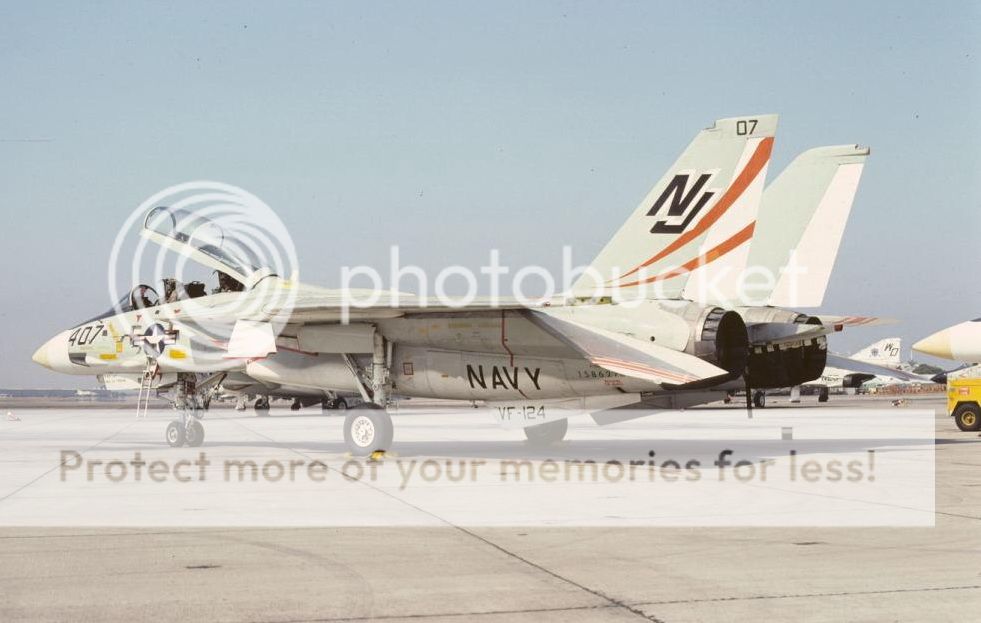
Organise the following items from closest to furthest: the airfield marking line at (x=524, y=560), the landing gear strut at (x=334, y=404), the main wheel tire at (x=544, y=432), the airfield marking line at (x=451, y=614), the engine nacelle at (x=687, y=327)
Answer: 1. the airfield marking line at (x=451, y=614)
2. the airfield marking line at (x=524, y=560)
3. the engine nacelle at (x=687, y=327)
4. the main wheel tire at (x=544, y=432)
5. the landing gear strut at (x=334, y=404)

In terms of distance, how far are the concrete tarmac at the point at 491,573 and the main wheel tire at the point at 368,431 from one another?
6.57 meters

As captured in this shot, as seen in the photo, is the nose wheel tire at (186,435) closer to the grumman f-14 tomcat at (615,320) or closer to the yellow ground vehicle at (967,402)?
the grumman f-14 tomcat at (615,320)

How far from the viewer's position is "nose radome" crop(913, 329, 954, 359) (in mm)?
15594

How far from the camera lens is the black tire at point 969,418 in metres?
20.1

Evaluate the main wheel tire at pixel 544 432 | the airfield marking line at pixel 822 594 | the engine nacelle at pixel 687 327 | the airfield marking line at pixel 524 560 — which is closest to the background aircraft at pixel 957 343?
the engine nacelle at pixel 687 327

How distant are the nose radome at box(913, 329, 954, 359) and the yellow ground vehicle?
4933 mm

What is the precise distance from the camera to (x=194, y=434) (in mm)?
16984

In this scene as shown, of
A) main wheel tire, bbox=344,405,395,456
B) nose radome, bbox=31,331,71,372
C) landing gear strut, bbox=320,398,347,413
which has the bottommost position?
landing gear strut, bbox=320,398,347,413

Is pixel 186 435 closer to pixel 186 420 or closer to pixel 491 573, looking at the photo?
pixel 186 420

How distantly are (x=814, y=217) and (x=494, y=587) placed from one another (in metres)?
12.2

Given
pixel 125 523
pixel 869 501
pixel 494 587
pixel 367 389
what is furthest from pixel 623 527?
pixel 367 389

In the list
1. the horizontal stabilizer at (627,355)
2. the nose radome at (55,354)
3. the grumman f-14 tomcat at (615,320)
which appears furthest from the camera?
the nose radome at (55,354)

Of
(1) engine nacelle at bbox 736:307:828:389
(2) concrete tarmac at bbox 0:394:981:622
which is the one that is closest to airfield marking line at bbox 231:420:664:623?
(2) concrete tarmac at bbox 0:394:981:622

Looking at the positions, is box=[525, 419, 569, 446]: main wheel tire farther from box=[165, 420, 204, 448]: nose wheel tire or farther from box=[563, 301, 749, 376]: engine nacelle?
box=[165, 420, 204, 448]: nose wheel tire
